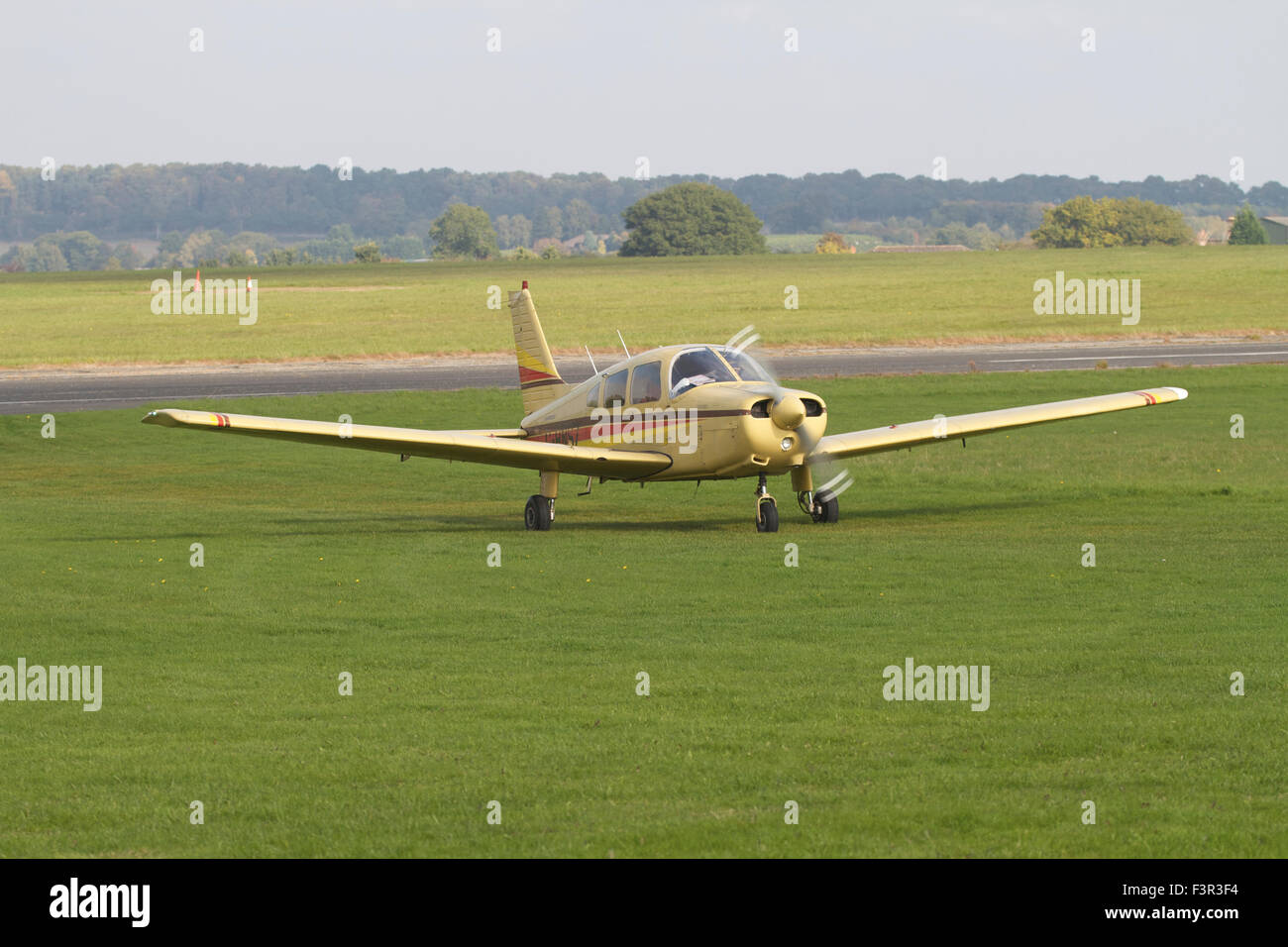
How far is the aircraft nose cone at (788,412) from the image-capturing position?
21016mm

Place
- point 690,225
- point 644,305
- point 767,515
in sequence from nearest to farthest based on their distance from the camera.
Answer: point 767,515 < point 644,305 < point 690,225

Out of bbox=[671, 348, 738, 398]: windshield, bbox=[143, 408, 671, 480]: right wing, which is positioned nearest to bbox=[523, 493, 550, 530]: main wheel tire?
bbox=[143, 408, 671, 480]: right wing

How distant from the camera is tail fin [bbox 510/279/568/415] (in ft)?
88.1

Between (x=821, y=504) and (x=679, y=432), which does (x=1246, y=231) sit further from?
(x=679, y=432)

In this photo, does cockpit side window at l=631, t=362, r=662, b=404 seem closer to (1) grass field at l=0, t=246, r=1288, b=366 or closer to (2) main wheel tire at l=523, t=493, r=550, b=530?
(2) main wheel tire at l=523, t=493, r=550, b=530

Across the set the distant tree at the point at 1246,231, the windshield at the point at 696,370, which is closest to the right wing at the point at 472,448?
the windshield at the point at 696,370

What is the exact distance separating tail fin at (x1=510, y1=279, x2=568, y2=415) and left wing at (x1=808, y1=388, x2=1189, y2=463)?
18.2ft

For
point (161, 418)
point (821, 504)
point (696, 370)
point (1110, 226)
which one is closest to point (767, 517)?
point (821, 504)

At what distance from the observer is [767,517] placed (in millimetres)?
21797

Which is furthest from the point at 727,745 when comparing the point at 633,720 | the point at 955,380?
the point at 955,380

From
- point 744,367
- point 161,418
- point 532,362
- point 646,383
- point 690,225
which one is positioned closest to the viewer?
point 161,418

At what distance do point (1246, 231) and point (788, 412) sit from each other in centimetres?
15689

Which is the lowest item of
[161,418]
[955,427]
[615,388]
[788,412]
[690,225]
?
[955,427]
